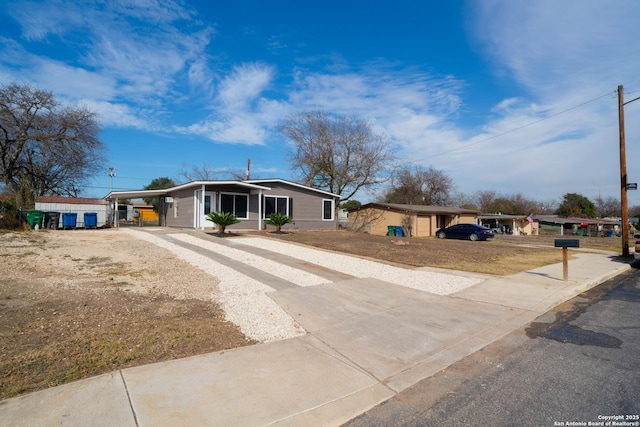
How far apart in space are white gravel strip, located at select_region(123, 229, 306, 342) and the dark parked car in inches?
878

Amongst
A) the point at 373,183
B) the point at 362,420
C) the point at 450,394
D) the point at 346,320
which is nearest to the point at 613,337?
the point at 450,394

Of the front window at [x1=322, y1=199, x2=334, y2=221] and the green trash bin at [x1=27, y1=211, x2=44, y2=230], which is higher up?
the front window at [x1=322, y1=199, x2=334, y2=221]

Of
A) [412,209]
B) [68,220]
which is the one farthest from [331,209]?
[68,220]

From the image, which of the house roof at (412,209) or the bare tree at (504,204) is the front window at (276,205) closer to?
the house roof at (412,209)

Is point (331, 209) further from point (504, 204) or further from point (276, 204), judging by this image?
point (504, 204)

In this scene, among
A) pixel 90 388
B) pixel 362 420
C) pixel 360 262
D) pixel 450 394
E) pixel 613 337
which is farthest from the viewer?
pixel 360 262

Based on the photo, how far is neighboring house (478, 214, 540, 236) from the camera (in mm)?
43381

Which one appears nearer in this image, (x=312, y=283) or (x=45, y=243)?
(x=312, y=283)

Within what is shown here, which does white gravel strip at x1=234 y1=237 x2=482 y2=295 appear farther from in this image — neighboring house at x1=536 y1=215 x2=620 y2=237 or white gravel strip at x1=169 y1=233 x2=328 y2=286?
neighboring house at x1=536 y1=215 x2=620 y2=237

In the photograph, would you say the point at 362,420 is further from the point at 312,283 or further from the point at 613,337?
the point at 312,283

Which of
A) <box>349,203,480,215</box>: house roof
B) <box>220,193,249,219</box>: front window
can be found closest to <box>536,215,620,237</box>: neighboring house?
<box>349,203,480,215</box>: house roof

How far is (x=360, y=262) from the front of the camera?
428 inches

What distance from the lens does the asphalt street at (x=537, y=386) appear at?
9.11ft

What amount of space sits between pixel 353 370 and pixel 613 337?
12.9 feet
